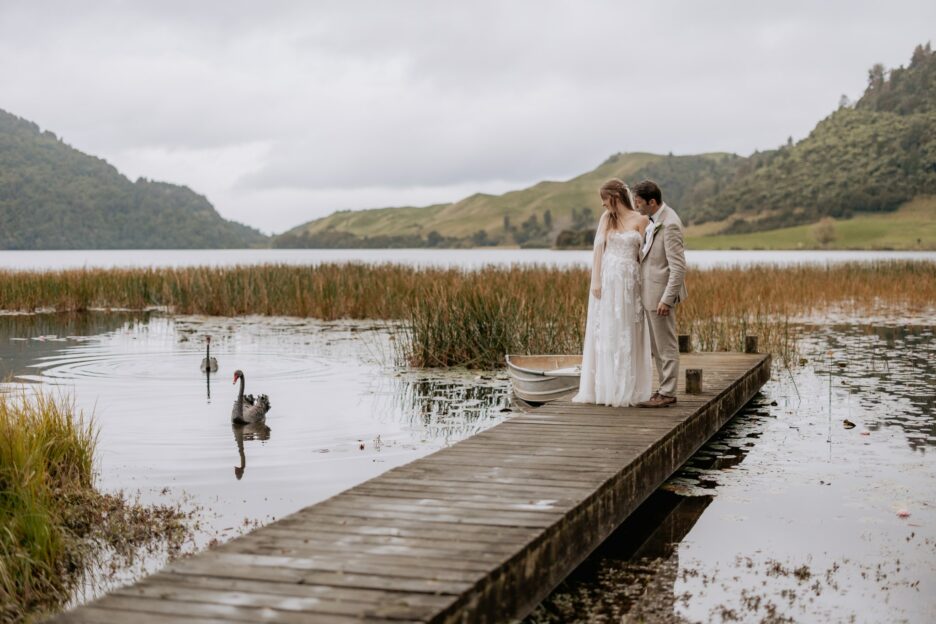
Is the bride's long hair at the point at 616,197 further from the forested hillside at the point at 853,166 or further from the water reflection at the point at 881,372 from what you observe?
the forested hillside at the point at 853,166

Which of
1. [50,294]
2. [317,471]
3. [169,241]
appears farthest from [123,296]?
[169,241]

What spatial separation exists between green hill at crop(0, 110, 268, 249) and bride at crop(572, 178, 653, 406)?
14429 cm

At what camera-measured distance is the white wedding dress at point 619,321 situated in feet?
28.5

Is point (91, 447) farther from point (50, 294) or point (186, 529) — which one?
point (50, 294)

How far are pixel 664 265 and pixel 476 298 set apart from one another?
6.96 metres

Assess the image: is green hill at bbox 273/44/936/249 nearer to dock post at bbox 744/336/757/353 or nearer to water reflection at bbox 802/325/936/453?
water reflection at bbox 802/325/936/453

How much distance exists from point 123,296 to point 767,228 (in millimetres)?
118447

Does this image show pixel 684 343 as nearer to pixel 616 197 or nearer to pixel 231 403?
pixel 616 197

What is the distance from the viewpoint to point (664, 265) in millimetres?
8633

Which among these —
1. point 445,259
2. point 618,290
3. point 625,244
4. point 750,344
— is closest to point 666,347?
point 618,290

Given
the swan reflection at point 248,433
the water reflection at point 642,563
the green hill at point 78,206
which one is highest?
the green hill at point 78,206

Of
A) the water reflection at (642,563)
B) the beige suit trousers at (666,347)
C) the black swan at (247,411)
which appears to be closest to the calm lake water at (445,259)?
the black swan at (247,411)

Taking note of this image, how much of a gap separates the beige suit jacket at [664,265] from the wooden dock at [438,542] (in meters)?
1.23

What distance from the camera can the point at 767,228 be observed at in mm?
134625
